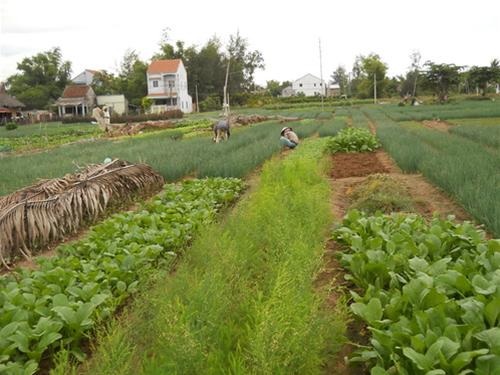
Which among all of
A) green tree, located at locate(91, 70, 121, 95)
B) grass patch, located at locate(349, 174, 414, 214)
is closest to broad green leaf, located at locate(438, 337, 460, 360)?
grass patch, located at locate(349, 174, 414, 214)

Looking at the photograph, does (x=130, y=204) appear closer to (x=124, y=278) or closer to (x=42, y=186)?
(x=42, y=186)

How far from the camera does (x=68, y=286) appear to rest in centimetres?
328

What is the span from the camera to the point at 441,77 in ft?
146

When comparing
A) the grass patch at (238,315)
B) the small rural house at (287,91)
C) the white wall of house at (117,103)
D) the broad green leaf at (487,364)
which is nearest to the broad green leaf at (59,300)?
the grass patch at (238,315)

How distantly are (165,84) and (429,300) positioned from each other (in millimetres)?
53409

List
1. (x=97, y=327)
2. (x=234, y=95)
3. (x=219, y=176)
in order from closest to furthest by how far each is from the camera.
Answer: (x=97, y=327)
(x=219, y=176)
(x=234, y=95)

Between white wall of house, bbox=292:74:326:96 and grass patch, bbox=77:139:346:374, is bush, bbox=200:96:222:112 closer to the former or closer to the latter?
white wall of house, bbox=292:74:326:96

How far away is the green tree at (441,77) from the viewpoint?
144 feet

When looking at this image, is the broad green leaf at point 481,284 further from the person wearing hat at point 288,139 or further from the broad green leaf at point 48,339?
the person wearing hat at point 288,139

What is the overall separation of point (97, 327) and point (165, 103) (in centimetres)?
5378

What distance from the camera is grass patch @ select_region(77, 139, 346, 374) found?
2092 millimetres

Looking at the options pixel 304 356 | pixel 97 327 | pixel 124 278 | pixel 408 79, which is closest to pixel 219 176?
pixel 124 278

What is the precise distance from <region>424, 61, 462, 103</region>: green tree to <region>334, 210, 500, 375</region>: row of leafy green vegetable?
44.0 metres

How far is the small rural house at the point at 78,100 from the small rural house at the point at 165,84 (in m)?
6.89
